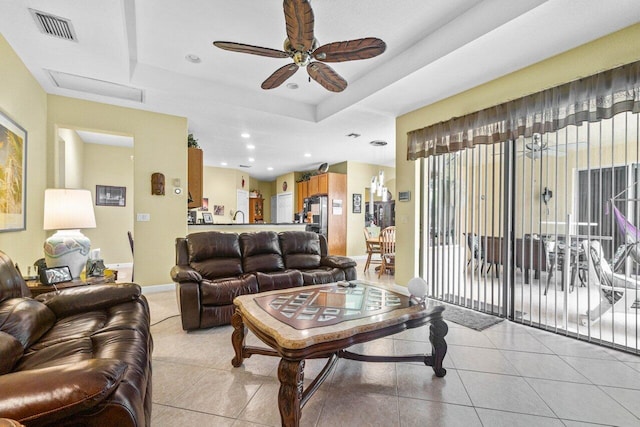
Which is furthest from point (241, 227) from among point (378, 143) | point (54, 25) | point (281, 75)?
point (54, 25)

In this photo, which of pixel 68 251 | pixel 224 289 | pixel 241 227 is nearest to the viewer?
pixel 68 251

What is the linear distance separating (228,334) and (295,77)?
9.97ft

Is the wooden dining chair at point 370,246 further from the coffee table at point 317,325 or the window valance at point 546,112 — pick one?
the coffee table at point 317,325

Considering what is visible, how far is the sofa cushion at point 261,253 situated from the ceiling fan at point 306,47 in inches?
77.4

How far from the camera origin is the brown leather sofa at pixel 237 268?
9.02 ft

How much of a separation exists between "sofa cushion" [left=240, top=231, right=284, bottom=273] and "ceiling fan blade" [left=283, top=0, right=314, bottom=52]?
7.34 ft

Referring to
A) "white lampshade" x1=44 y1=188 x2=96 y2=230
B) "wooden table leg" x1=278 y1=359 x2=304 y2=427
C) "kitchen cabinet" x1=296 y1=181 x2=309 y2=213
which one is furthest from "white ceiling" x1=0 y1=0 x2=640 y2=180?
"kitchen cabinet" x1=296 y1=181 x2=309 y2=213

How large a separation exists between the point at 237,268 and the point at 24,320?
6.24ft

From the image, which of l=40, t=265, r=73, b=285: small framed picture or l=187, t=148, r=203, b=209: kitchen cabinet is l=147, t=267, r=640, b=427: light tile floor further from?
l=187, t=148, r=203, b=209: kitchen cabinet

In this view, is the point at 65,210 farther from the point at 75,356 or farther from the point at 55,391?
the point at 55,391

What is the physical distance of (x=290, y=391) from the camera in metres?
1.40

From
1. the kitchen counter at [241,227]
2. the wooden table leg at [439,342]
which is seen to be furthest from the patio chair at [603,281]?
the kitchen counter at [241,227]

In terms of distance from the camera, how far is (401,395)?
179cm

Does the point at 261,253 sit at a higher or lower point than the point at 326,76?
lower
